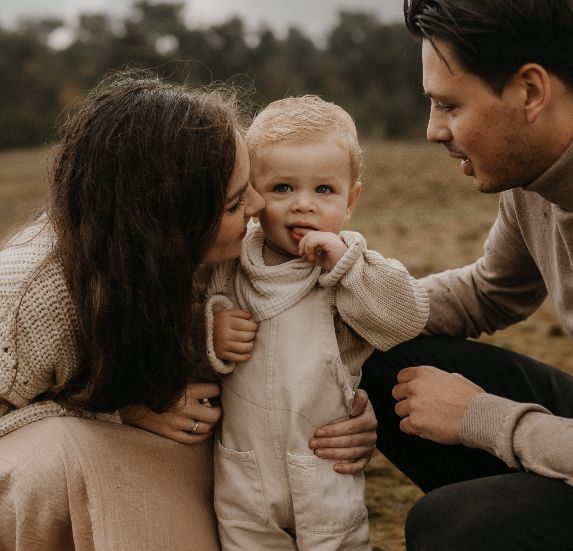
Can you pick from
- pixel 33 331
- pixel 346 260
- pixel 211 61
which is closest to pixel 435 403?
pixel 346 260

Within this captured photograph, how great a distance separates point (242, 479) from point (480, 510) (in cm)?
67

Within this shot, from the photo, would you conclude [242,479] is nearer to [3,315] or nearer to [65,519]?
[65,519]

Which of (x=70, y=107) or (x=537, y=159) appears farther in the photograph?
(x=70, y=107)

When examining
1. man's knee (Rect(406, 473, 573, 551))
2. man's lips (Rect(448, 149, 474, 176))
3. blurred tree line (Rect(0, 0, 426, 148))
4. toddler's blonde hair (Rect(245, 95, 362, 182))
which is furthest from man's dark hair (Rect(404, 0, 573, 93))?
blurred tree line (Rect(0, 0, 426, 148))

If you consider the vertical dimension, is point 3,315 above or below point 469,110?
below

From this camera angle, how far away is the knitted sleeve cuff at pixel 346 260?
219 cm

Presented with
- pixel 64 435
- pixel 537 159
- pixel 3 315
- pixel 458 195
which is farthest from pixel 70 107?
pixel 458 195

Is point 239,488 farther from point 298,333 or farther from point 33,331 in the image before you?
point 33,331

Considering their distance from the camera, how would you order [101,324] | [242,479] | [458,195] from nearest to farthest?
[101,324], [242,479], [458,195]

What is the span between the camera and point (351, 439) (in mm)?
2330

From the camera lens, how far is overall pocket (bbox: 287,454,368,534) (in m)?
2.25

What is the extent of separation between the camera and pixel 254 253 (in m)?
2.43

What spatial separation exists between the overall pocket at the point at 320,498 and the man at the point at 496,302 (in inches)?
8.6

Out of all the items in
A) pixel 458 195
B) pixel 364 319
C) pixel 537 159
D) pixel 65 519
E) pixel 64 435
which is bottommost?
pixel 458 195
